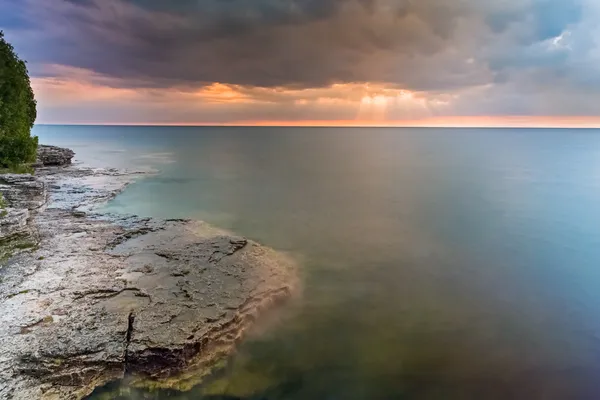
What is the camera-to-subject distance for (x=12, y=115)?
33.6 meters

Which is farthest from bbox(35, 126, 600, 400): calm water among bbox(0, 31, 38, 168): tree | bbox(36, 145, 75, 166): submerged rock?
bbox(36, 145, 75, 166): submerged rock

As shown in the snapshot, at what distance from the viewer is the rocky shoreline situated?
8789 millimetres

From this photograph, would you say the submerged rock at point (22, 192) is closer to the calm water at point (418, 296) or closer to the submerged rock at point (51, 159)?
the calm water at point (418, 296)

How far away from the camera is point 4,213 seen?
17.9m

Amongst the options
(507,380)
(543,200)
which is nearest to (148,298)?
(507,380)

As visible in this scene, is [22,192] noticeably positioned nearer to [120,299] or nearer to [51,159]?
[120,299]

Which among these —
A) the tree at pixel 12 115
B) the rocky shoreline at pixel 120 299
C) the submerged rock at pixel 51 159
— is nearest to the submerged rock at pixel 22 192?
the rocky shoreline at pixel 120 299

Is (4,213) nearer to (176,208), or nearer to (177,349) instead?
(176,208)

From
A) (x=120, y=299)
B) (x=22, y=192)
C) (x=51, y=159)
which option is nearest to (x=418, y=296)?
(x=120, y=299)

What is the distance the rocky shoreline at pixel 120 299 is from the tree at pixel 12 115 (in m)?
15.3

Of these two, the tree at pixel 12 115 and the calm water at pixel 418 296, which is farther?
the tree at pixel 12 115

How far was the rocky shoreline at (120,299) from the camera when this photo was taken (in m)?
8.79

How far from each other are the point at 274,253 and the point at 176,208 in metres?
12.2

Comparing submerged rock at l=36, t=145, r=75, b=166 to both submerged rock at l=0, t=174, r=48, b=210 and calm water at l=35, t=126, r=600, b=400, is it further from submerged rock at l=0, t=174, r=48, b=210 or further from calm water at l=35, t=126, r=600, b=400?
calm water at l=35, t=126, r=600, b=400
